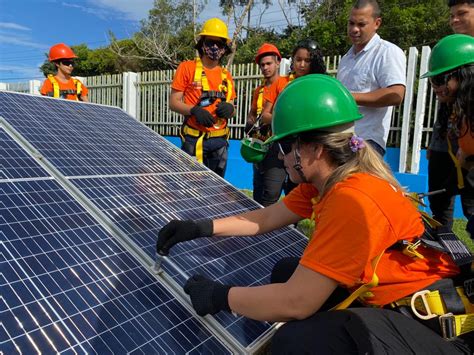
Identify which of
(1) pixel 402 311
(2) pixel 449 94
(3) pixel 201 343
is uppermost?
(2) pixel 449 94

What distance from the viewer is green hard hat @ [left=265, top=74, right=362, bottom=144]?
203cm

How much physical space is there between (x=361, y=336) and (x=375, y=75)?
2.89 m

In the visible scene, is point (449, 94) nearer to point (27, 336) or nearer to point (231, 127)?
point (27, 336)

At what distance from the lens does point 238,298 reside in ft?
6.48

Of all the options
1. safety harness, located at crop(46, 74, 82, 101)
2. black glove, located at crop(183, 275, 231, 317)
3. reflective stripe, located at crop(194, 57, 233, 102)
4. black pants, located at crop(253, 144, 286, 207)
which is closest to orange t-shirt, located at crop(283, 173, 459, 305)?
black glove, located at crop(183, 275, 231, 317)

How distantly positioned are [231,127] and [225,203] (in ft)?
26.7

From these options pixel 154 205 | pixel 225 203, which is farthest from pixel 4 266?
pixel 225 203

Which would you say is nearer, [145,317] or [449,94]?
[145,317]

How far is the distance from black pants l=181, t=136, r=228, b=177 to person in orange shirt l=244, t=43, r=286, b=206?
0.43 meters

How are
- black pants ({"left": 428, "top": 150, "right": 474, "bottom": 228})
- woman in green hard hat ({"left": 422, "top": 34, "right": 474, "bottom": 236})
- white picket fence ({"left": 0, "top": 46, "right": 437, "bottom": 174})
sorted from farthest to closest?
white picket fence ({"left": 0, "top": 46, "right": 437, "bottom": 174}) → black pants ({"left": 428, "top": 150, "right": 474, "bottom": 228}) → woman in green hard hat ({"left": 422, "top": 34, "right": 474, "bottom": 236})

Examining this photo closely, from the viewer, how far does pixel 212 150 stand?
5.03 metres

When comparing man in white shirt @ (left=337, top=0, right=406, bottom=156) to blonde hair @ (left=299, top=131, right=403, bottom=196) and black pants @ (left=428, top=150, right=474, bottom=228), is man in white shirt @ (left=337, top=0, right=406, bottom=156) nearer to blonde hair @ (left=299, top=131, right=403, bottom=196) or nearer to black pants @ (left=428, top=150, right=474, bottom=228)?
black pants @ (left=428, top=150, right=474, bottom=228)

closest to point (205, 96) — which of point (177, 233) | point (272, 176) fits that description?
point (272, 176)

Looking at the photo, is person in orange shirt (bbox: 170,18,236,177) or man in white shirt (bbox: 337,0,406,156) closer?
man in white shirt (bbox: 337,0,406,156)
